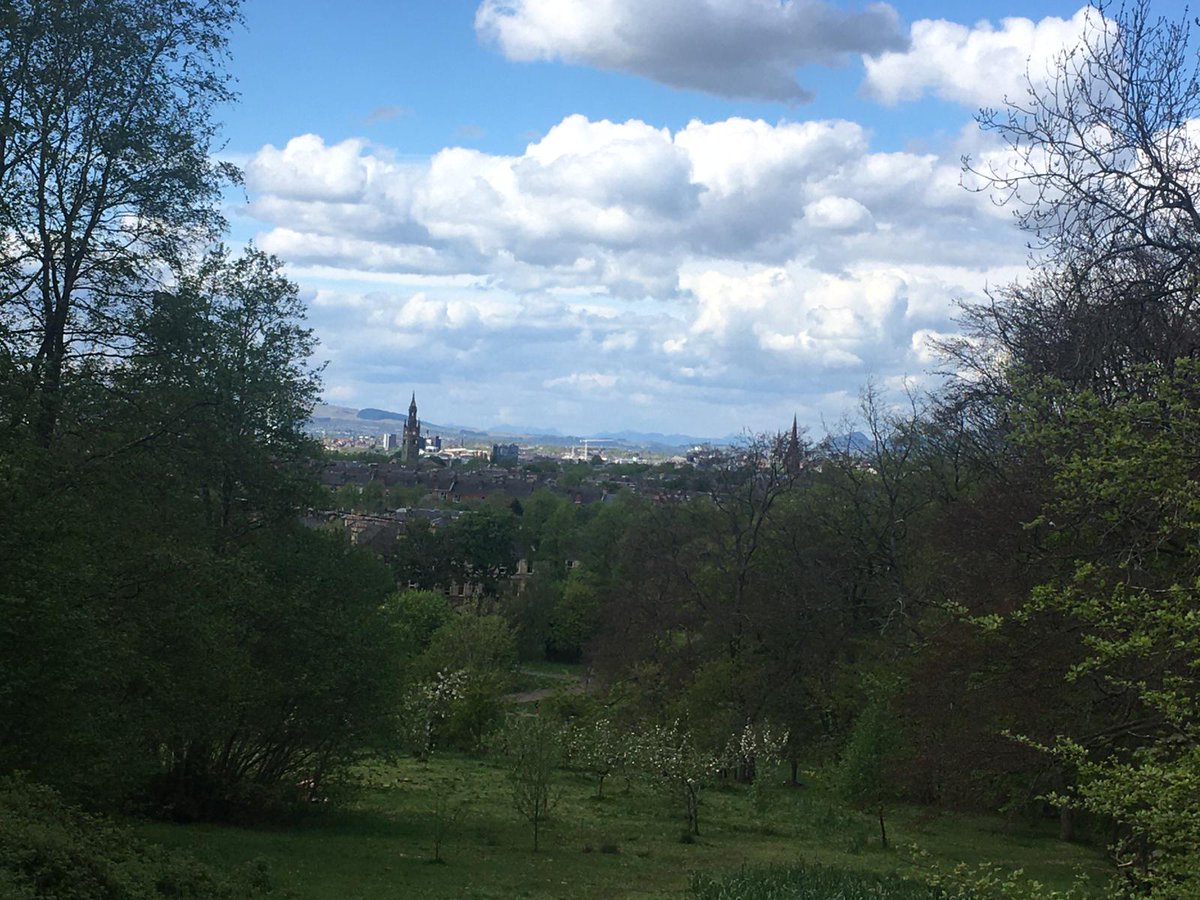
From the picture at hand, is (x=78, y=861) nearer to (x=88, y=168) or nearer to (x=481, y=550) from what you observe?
(x=88, y=168)

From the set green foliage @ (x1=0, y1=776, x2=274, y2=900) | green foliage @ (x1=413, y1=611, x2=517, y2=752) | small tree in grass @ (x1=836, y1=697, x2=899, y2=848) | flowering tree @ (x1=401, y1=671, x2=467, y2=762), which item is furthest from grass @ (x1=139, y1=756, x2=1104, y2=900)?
green foliage @ (x1=413, y1=611, x2=517, y2=752)

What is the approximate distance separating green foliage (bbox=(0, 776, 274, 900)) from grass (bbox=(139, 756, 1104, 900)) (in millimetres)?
3489

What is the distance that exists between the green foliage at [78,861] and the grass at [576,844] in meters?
3.49

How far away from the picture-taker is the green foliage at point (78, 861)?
9.69 meters

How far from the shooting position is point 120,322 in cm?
1583

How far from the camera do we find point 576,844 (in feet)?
80.8

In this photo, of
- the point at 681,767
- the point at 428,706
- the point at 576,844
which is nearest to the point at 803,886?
the point at 576,844

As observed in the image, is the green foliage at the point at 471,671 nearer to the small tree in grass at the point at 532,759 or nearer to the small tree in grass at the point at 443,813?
the small tree in grass at the point at 443,813

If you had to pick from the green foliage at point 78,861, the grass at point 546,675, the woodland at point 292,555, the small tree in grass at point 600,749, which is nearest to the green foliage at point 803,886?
the woodland at point 292,555

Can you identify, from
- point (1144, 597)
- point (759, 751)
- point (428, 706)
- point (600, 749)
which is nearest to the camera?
point (1144, 597)

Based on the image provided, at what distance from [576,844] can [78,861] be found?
15627mm

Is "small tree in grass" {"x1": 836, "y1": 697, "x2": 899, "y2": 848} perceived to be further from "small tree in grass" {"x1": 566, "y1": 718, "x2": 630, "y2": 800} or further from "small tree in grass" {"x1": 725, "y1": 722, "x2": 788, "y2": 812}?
"small tree in grass" {"x1": 566, "y1": 718, "x2": 630, "y2": 800}

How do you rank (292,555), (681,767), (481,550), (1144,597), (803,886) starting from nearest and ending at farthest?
(1144,597), (803,886), (292,555), (681,767), (481,550)

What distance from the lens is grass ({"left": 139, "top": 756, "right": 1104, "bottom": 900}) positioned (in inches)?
733
